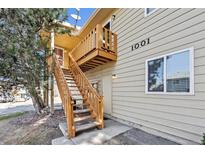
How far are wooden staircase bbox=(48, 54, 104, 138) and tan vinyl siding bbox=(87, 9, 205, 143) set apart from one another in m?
1.22

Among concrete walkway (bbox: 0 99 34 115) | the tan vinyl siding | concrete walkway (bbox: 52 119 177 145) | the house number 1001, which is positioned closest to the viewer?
the tan vinyl siding

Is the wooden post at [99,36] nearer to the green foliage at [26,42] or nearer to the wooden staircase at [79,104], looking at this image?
the wooden staircase at [79,104]

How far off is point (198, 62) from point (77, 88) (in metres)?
4.83

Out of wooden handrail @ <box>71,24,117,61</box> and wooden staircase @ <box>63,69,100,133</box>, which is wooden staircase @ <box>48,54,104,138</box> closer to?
wooden staircase @ <box>63,69,100,133</box>

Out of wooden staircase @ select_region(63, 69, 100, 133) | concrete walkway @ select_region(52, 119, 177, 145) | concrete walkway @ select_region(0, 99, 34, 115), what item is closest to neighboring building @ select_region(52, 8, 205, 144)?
concrete walkway @ select_region(52, 119, 177, 145)

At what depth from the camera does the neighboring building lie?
330 cm

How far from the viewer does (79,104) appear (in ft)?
17.5

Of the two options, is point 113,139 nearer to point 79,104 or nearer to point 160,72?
point 79,104

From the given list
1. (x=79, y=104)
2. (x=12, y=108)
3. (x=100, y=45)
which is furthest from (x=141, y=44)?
(x=12, y=108)

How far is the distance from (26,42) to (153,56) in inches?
175

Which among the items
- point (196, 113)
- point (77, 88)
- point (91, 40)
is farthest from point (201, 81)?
point (77, 88)

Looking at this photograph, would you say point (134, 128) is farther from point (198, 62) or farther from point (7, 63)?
point (7, 63)

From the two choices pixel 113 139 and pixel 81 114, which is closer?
pixel 113 139

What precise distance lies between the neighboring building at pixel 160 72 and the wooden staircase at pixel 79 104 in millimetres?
1211
